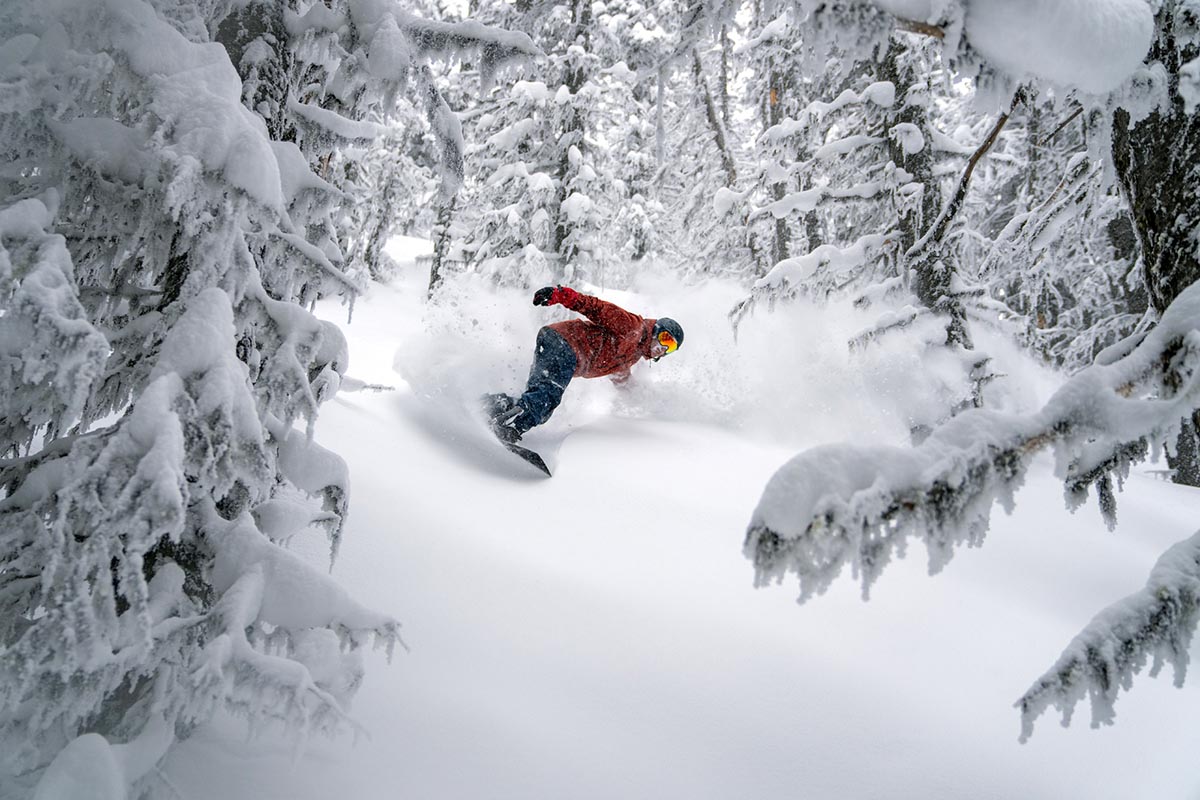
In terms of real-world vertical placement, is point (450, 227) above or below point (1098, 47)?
above

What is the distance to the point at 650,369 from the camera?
8.23 meters

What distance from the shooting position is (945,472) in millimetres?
1376

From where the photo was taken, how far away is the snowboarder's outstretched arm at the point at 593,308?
6.31 m

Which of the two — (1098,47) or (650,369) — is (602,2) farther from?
(1098,47)

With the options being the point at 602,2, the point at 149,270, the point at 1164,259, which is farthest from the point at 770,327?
the point at 602,2

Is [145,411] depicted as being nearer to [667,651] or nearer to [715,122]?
[667,651]

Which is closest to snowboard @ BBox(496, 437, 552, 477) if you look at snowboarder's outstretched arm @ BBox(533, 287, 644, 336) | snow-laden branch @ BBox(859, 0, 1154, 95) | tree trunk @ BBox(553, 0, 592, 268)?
snowboarder's outstretched arm @ BBox(533, 287, 644, 336)

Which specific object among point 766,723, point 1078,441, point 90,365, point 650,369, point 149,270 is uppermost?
point 650,369

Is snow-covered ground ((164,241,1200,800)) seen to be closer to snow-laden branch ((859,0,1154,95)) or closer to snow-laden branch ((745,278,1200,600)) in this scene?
snow-laden branch ((745,278,1200,600))

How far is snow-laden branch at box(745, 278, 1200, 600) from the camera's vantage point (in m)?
1.33

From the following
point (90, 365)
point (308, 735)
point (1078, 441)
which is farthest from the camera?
point (308, 735)

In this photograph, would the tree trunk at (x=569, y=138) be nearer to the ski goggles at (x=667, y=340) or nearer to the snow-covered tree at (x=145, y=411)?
the ski goggles at (x=667, y=340)

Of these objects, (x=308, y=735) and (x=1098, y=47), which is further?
(x=308, y=735)

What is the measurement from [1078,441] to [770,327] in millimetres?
7586
